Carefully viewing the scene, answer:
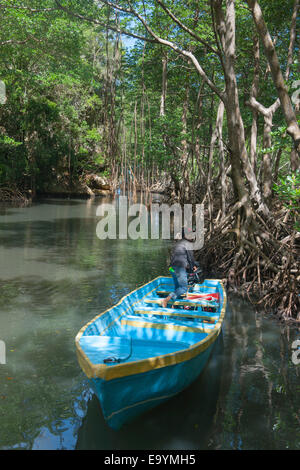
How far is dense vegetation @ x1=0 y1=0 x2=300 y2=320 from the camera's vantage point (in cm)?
921

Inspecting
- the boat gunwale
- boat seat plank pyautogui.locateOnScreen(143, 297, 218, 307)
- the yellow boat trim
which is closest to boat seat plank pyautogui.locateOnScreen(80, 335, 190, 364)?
the boat gunwale

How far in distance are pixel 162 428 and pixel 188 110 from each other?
76.4 ft

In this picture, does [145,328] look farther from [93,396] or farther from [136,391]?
[136,391]

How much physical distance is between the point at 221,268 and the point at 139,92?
15.2m

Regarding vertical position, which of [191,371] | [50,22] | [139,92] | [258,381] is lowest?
[258,381]

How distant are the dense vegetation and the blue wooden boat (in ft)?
9.27

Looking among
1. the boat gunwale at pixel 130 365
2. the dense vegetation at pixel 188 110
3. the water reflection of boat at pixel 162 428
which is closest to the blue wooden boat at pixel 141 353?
the boat gunwale at pixel 130 365

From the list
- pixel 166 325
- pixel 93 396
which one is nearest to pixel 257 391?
pixel 166 325

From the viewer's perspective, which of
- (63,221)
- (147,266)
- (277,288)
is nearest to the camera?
(277,288)

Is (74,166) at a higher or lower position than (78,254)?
higher

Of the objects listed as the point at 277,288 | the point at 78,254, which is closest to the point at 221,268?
the point at 277,288

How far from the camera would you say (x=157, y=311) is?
6.33 metres

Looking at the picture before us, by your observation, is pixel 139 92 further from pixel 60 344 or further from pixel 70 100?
pixel 60 344

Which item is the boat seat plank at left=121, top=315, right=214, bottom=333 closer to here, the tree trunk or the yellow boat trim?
the yellow boat trim
